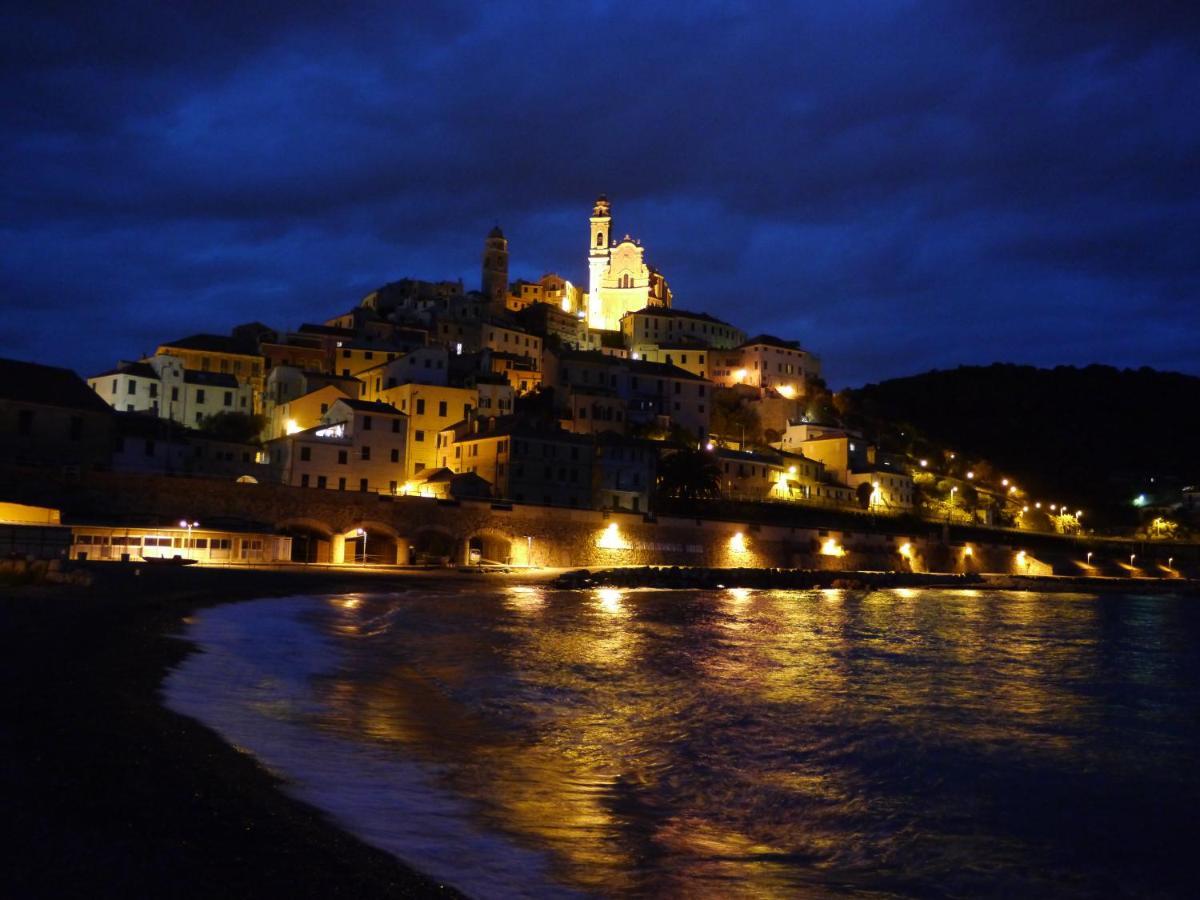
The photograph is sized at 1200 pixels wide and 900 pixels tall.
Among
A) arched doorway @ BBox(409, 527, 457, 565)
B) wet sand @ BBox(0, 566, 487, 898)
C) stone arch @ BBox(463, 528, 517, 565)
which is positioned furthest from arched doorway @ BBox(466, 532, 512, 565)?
wet sand @ BBox(0, 566, 487, 898)

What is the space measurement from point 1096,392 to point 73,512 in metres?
173

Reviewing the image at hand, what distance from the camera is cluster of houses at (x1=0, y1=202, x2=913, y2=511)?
5378 cm

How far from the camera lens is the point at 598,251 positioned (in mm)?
137875

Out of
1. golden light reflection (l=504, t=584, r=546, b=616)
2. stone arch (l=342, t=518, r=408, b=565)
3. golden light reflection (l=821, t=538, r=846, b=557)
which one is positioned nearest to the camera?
golden light reflection (l=504, t=584, r=546, b=616)

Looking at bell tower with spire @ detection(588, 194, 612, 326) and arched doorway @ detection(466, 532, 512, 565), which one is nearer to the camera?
arched doorway @ detection(466, 532, 512, 565)

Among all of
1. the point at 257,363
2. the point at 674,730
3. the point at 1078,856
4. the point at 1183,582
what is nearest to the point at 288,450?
the point at 257,363

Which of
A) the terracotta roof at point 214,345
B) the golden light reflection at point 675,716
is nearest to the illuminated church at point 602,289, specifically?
the terracotta roof at point 214,345

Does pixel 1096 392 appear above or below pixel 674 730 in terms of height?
above

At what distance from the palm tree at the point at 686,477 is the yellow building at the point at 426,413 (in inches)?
574

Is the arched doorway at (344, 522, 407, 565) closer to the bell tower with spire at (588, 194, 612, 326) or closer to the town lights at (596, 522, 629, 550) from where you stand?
the town lights at (596, 522, 629, 550)

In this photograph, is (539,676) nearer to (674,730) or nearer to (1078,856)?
(674,730)

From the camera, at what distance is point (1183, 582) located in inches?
3334

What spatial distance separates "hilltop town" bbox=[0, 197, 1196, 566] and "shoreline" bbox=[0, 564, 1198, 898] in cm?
3254

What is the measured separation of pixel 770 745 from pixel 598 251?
12754 centimetres
